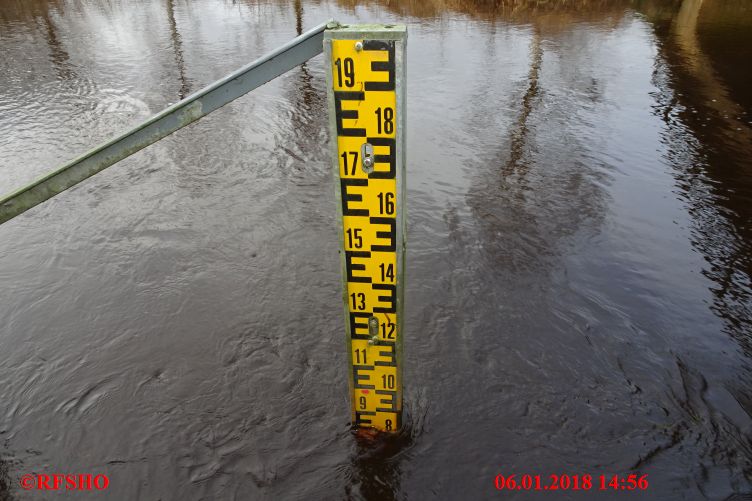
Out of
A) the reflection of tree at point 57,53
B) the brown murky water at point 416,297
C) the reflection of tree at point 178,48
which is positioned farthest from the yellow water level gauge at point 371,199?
the reflection of tree at point 57,53

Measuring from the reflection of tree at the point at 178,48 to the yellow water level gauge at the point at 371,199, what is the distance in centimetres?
889

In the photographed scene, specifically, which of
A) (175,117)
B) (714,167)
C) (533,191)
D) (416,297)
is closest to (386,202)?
(175,117)

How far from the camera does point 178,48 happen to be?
46.6 feet

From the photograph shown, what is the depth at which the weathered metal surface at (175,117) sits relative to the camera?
2963 millimetres

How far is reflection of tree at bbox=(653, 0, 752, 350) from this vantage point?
18.5 feet

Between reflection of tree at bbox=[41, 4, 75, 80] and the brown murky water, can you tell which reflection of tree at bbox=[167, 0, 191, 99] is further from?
reflection of tree at bbox=[41, 4, 75, 80]

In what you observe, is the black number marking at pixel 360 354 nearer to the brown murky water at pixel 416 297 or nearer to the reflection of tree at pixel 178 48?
the brown murky water at pixel 416 297

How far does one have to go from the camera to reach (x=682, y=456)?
3867 millimetres

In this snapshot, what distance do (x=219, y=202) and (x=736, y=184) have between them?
7.34 m

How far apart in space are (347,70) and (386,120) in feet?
1.12

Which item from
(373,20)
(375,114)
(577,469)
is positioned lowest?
(577,469)

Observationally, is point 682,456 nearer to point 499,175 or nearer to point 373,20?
point 499,175

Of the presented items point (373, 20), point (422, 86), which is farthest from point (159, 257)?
point (373, 20)

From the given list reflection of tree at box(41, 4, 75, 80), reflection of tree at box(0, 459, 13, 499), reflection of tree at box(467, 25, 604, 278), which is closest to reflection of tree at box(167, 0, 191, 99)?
reflection of tree at box(41, 4, 75, 80)
